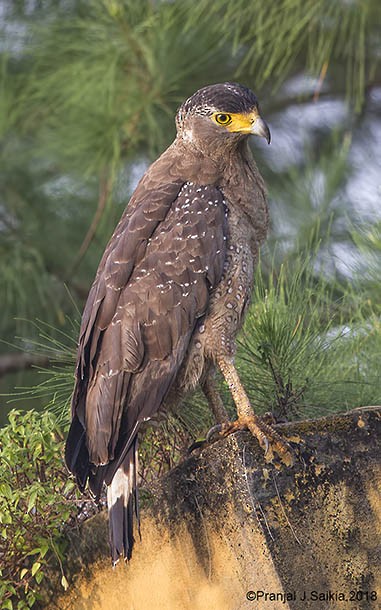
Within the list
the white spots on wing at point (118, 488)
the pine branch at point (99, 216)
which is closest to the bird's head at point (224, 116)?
the white spots on wing at point (118, 488)

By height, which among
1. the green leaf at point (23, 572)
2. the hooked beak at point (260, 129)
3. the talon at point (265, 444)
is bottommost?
the green leaf at point (23, 572)

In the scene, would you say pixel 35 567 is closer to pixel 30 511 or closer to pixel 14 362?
pixel 30 511

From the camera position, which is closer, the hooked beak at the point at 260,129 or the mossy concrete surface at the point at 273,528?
the mossy concrete surface at the point at 273,528

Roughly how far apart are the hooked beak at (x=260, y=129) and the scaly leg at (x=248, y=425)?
63 cm

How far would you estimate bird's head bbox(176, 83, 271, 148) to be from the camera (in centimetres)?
307

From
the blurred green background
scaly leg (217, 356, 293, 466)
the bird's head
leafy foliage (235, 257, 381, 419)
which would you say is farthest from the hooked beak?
scaly leg (217, 356, 293, 466)

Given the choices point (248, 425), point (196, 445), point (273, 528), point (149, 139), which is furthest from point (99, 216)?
point (273, 528)

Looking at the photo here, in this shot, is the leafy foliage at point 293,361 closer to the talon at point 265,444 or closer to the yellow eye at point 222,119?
the yellow eye at point 222,119

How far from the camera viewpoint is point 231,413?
324cm

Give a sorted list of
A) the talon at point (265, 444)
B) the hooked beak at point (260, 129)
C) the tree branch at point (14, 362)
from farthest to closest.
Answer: the tree branch at point (14, 362) → the hooked beak at point (260, 129) → the talon at point (265, 444)

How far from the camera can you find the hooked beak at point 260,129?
3.01 metres

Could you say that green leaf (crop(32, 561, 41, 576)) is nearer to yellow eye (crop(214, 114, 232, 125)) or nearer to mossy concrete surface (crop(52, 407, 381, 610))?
mossy concrete surface (crop(52, 407, 381, 610))

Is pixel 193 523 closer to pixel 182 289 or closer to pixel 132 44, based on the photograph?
pixel 182 289

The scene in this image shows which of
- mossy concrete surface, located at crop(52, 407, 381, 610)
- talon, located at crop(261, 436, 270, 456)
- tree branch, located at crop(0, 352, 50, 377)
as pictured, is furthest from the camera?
tree branch, located at crop(0, 352, 50, 377)
